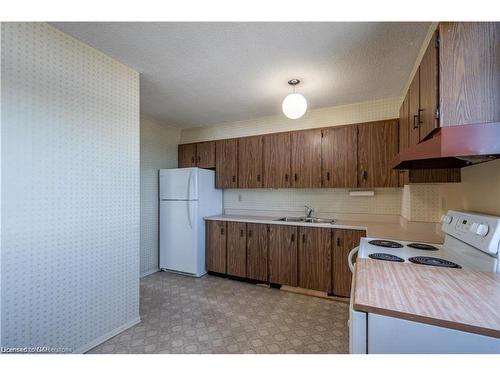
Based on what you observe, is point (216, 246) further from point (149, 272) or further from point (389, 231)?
point (389, 231)

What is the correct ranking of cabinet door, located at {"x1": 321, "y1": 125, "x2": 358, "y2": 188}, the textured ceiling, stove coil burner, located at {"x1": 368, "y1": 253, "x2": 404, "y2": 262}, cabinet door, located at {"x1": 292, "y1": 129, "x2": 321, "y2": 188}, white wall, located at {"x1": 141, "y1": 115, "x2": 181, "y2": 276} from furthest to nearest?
white wall, located at {"x1": 141, "y1": 115, "x2": 181, "y2": 276} → cabinet door, located at {"x1": 292, "y1": 129, "x2": 321, "y2": 188} → cabinet door, located at {"x1": 321, "y1": 125, "x2": 358, "y2": 188} → the textured ceiling → stove coil burner, located at {"x1": 368, "y1": 253, "x2": 404, "y2": 262}

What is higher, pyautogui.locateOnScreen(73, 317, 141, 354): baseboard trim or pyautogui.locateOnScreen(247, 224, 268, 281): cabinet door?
pyautogui.locateOnScreen(247, 224, 268, 281): cabinet door

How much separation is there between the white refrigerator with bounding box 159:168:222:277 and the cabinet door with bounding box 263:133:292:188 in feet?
3.11

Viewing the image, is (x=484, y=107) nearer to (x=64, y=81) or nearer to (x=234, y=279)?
(x=64, y=81)

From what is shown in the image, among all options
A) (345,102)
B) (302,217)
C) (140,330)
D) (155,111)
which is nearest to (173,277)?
(140,330)

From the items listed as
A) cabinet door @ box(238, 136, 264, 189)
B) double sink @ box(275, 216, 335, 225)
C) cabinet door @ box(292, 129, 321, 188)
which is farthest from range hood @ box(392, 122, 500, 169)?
cabinet door @ box(238, 136, 264, 189)

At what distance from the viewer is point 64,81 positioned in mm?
1663

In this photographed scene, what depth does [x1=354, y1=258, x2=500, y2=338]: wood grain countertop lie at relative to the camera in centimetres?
74

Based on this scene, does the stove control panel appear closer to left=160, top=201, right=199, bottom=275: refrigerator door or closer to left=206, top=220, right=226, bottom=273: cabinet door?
left=206, top=220, right=226, bottom=273: cabinet door

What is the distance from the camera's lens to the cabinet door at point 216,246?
3295mm

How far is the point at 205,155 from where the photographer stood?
3.72m

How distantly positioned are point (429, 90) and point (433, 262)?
96 centimetres

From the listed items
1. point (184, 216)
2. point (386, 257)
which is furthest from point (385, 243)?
point (184, 216)
